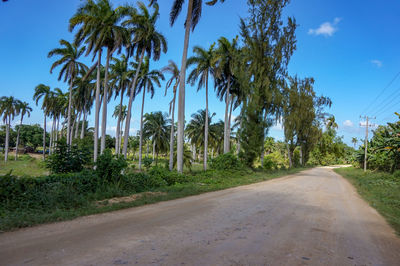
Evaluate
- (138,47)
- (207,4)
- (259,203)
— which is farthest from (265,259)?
(138,47)

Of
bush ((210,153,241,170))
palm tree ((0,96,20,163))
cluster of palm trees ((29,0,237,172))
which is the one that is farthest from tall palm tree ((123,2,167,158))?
palm tree ((0,96,20,163))

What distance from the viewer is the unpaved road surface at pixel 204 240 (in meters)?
3.41

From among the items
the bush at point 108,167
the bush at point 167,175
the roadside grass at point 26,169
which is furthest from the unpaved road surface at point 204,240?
the roadside grass at point 26,169

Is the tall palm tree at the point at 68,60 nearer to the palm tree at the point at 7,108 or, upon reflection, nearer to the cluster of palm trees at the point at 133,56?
the cluster of palm trees at the point at 133,56

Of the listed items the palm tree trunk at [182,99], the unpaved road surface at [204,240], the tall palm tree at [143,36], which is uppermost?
the tall palm tree at [143,36]

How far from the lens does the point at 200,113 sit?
38.3 meters

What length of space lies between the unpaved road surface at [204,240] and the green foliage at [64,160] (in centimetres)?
539

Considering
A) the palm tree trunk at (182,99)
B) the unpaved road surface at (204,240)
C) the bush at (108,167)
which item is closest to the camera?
the unpaved road surface at (204,240)

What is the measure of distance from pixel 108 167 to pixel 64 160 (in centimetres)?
245

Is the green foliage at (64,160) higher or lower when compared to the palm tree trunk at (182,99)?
lower

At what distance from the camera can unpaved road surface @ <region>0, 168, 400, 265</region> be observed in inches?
134

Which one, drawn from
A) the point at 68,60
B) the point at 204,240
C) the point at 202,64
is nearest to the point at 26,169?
the point at 68,60

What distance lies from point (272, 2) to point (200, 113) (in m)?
19.3

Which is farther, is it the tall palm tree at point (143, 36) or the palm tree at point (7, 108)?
the palm tree at point (7, 108)
